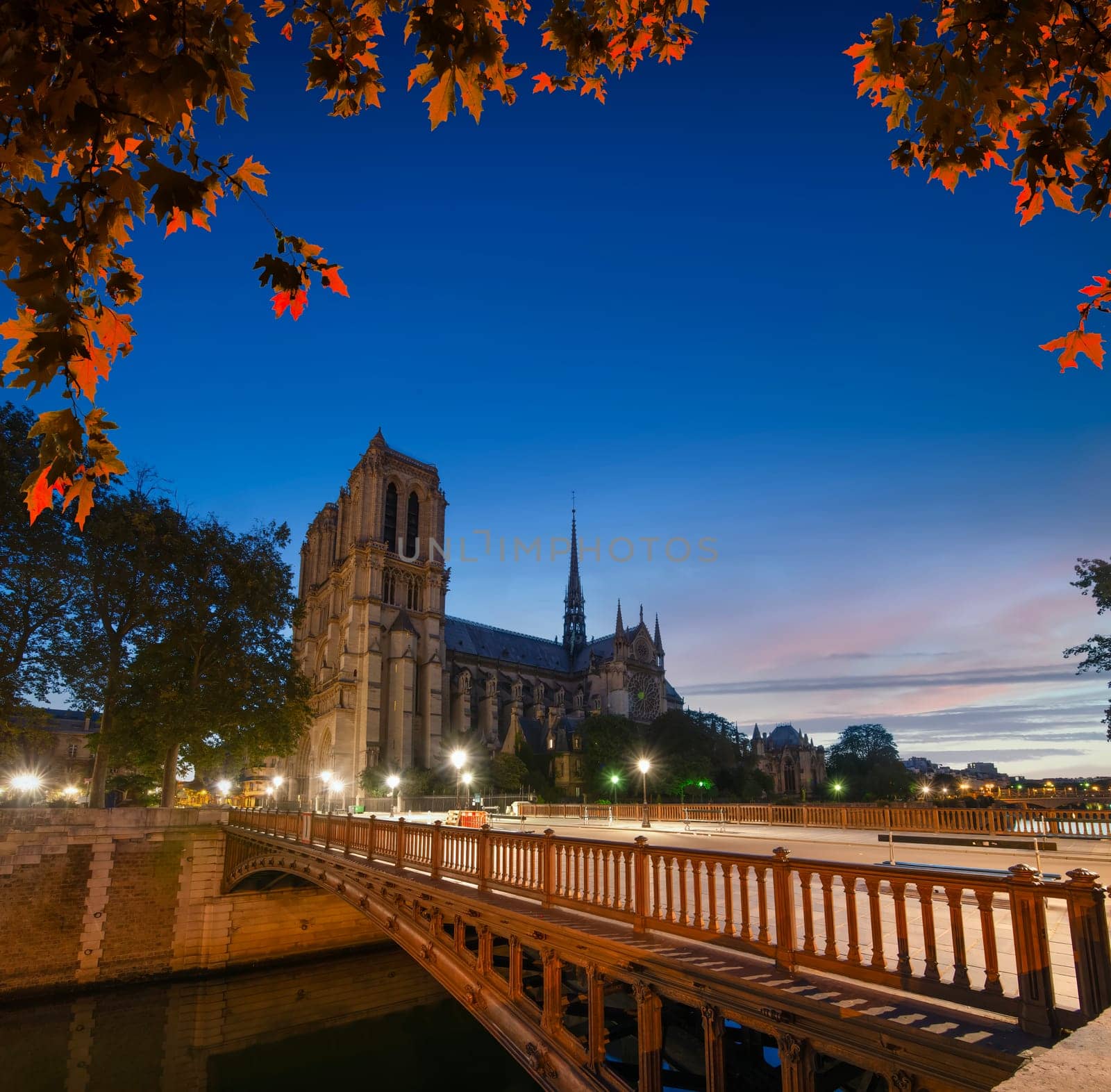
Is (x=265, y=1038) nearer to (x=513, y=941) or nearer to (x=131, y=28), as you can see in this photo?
(x=513, y=941)

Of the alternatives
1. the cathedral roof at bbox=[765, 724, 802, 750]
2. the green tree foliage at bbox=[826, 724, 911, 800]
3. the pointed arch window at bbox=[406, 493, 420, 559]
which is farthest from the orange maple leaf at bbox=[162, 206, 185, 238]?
the cathedral roof at bbox=[765, 724, 802, 750]

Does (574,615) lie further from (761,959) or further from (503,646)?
(761,959)

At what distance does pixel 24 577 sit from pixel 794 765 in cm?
9997

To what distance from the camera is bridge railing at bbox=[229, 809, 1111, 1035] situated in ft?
14.1

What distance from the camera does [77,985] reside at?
22.1 m

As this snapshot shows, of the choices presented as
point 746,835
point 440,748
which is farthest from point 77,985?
point 440,748

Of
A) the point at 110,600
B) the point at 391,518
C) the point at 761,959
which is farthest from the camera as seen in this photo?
the point at 391,518

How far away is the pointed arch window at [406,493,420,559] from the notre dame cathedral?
0.33 ft

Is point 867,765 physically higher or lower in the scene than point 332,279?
lower

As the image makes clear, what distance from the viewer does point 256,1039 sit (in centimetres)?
1969

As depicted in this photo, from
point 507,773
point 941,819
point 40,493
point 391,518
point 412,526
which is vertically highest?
point 391,518

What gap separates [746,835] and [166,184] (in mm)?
20042

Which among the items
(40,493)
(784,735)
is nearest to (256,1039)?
(40,493)

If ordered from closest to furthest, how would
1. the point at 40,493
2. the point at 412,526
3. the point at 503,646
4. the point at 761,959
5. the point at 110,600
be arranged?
1. the point at 40,493
2. the point at 761,959
3. the point at 110,600
4. the point at 412,526
5. the point at 503,646
